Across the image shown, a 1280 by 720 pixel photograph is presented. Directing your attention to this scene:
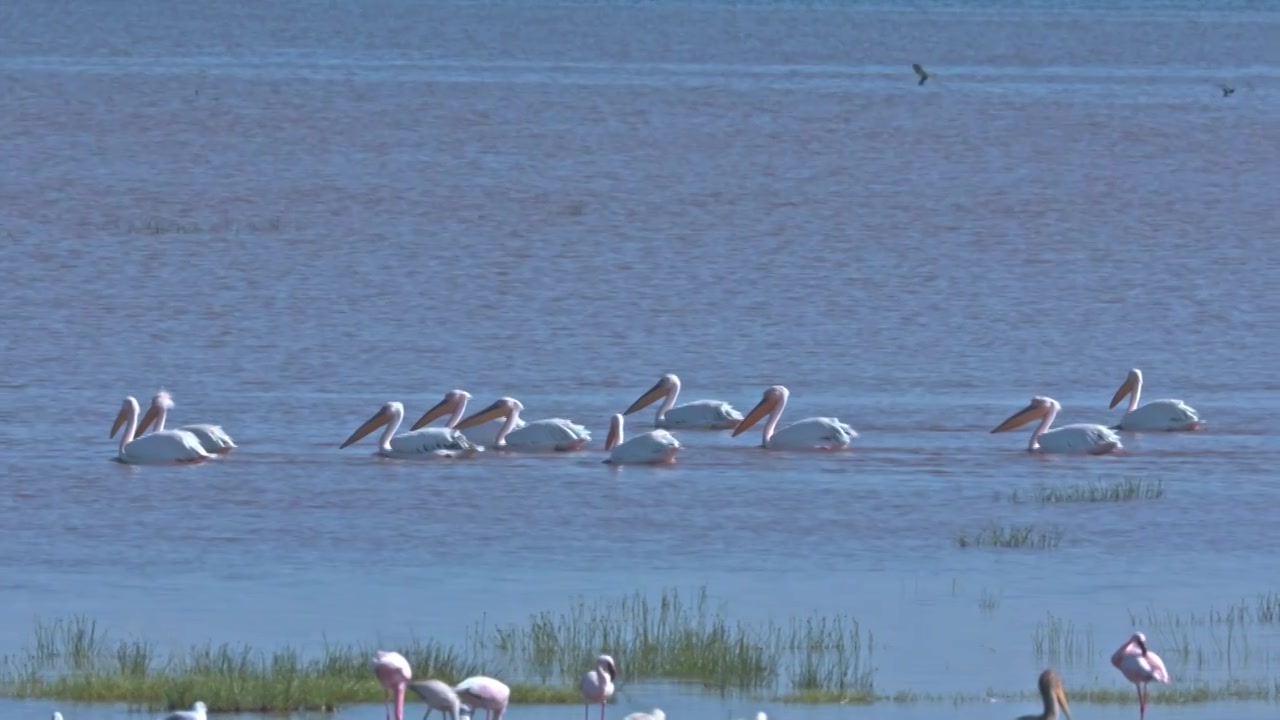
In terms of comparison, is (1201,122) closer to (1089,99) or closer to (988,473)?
(1089,99)

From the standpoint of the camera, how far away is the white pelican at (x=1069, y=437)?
16250mm

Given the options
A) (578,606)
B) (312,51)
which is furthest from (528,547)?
(312,51)

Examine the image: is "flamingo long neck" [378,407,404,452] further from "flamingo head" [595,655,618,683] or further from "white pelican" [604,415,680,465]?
"flamingo head" [595,655,618,683]

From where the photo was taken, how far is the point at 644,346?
810 inches

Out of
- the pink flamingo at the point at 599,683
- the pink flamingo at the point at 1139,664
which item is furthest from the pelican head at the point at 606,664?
the pink flamingo at the point at 1139,664

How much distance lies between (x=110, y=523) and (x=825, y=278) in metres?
11.6

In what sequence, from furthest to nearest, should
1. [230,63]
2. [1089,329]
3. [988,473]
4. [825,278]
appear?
[230,63] < [825,278] < [1089,329] < [988,473]

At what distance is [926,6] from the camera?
324ft

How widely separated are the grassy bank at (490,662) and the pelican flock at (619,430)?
4580mm

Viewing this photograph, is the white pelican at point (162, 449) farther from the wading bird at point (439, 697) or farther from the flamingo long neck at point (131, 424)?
the wading bird at point (439, 697)

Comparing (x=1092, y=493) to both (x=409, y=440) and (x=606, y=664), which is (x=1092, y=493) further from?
(x=606, y=664)

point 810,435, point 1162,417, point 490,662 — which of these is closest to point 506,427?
point 810,435

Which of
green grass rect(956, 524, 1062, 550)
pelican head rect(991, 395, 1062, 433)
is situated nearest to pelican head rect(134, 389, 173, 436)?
→ pelican head rect(991, 395, 1062, 433)

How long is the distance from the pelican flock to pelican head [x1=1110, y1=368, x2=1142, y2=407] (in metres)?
0.35
